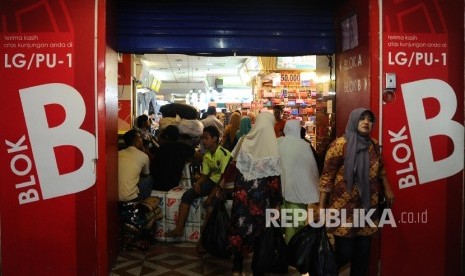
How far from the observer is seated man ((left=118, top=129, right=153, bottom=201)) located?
17.3 feet

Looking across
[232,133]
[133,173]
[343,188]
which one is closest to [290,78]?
[232,133]

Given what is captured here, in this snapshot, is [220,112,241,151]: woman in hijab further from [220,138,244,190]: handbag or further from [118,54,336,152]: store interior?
[220,138,244,190]: handbag

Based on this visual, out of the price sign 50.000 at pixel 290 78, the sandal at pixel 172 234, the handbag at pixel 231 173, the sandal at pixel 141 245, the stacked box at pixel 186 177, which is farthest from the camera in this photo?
the price sign 50.000 at pixel 290 78

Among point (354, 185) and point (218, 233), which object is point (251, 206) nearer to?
point (218, 233)

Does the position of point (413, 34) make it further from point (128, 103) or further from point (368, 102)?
point (128, 103)

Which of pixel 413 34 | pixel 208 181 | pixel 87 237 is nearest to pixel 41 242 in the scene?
pixel 87 237

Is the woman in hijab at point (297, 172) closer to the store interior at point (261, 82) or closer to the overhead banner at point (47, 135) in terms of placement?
the store interior at point (261, 82)

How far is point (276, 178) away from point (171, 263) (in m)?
1.65

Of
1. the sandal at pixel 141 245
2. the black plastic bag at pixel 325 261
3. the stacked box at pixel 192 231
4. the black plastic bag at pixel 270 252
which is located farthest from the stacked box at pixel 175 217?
the black plastic bag at pixel 325 261

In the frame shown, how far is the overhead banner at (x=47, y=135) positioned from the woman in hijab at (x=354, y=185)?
6.85 feet

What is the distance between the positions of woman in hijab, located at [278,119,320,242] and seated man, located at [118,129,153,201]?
1908 mm

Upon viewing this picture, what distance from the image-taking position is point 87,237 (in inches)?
162

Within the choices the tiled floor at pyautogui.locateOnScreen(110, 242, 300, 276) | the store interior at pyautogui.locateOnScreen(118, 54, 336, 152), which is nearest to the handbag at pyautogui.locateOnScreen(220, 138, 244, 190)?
the tiled floor at pyautogui.locateOnScreen(110, 242, 300, 276)

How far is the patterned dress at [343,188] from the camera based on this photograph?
3557mm
